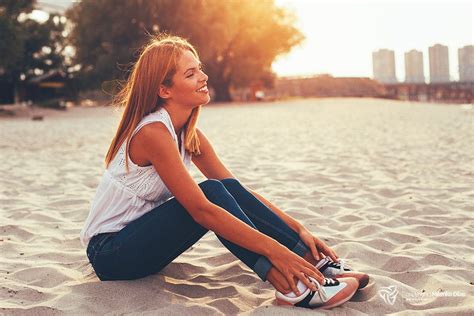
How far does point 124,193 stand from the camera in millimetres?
2422

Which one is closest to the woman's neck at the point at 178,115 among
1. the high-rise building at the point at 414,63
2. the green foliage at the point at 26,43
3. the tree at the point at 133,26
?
the green foliage at the point at 26,43

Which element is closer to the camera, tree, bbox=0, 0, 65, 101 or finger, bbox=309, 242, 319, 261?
finger, bbox=309, 242, 319, 261

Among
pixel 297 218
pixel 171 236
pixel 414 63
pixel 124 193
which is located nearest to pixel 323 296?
pixel 171 236

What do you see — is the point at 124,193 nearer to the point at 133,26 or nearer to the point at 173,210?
the point at 173,210

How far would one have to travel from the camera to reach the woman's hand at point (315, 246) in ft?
7.82

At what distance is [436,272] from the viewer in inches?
102

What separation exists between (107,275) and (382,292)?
4.35ft

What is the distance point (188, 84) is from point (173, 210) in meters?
0.63

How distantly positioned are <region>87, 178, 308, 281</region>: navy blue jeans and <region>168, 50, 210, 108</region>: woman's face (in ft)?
1.45

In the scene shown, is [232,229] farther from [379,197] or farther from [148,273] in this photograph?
[379,197]

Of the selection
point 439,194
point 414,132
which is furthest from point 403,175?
point 414,132

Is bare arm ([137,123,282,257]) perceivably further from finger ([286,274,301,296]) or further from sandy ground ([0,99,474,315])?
sandy ground ([0,99,474,315])

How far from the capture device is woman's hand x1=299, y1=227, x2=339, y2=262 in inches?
93.9

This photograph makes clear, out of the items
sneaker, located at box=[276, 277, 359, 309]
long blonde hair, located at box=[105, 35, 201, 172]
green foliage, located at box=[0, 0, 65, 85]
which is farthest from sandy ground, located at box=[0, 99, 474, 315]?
green foliage, located at box=[0, 0, 65, 85]
